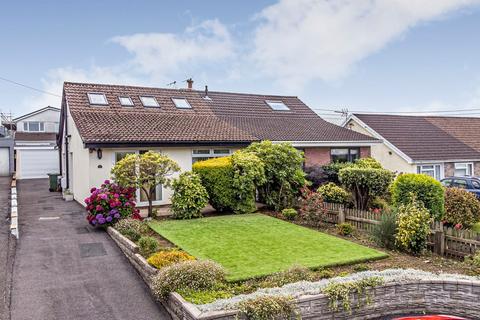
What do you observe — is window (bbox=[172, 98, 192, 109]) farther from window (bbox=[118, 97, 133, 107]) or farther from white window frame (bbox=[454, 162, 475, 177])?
white window frame (bbox=[454, 162, 475, 177])

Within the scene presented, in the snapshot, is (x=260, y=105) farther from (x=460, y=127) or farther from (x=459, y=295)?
(x=459, y=295)

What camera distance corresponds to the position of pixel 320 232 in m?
12.4

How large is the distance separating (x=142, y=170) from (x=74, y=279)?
237 inches

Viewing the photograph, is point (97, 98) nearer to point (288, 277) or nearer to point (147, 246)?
point (147, 246)

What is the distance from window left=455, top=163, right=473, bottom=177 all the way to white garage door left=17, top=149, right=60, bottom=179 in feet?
Result: 107

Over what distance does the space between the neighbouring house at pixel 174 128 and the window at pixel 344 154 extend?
61 mm

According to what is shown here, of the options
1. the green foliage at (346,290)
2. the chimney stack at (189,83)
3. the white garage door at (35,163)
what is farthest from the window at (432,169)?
the white garage door at (35,163)

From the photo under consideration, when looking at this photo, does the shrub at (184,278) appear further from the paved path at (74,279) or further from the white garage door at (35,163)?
the white garage door at (35,163)

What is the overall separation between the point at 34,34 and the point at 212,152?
1019 centimetres

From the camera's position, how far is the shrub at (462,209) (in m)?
12.6

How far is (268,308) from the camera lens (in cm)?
607

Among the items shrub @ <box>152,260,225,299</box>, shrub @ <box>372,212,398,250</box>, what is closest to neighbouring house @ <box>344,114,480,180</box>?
shrub @ <box>372,212,398,250</box>

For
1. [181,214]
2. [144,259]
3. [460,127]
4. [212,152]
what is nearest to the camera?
[144,259]

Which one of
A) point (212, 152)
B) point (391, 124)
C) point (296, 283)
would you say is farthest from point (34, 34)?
point (391, 124)
